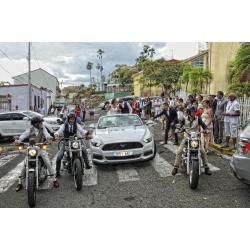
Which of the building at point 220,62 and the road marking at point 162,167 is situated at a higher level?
the building at point 220,62

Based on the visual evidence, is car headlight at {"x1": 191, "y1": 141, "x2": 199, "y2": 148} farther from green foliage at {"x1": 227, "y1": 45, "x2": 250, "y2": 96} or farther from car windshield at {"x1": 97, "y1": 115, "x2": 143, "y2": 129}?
green foliage at {"x1": 227, "y1": 45, "x2": 250, "y2": 96}

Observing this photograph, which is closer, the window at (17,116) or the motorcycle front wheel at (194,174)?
the motorcycle front wheel at (194,174)

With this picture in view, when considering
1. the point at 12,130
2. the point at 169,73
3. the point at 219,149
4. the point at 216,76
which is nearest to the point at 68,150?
the point at 219,149

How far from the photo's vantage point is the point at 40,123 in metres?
6.36

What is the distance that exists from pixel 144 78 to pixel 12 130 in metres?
30.9

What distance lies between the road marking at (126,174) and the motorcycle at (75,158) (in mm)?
1023

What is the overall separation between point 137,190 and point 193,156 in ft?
4.44

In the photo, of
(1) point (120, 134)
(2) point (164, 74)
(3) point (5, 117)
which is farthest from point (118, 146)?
(2) point (164, 74)

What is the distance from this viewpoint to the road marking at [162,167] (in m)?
7.26

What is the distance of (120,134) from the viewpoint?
797cm

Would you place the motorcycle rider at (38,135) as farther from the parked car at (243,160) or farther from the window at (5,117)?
the window at (5,117)

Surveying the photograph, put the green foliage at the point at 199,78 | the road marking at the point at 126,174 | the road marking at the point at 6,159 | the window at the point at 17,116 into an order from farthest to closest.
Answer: the green foliage at the point at 199,78
the window at the point at 17,116
the road marking at the point at 6,159
the road marking at the point at 126,174

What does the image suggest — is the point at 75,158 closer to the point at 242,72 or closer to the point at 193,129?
the point at 193,129

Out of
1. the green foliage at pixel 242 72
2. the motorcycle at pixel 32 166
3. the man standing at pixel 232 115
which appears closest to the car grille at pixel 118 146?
the motorcycle at pixel 32 166
